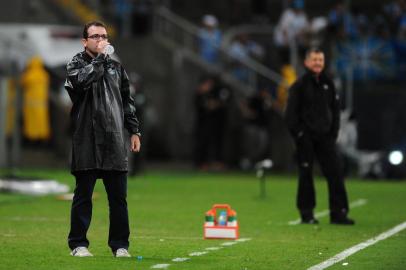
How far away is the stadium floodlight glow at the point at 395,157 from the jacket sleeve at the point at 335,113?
11.8 metres

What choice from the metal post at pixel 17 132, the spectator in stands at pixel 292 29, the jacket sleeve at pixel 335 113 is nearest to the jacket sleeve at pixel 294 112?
the jacket sleeve at pixel 335 113

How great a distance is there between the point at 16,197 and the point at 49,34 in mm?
5505

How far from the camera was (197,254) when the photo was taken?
512 inches

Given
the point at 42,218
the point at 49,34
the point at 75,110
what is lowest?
the point at 42,218

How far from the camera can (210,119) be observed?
33.7 m

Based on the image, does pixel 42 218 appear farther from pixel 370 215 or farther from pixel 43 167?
pixel 43 167

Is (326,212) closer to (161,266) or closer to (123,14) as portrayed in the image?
(161,266)

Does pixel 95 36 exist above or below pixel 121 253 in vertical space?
above

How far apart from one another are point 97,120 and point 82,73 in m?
0.48

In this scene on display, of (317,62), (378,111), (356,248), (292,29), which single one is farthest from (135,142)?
(292,29)

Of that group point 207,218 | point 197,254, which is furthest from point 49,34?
point 197,254

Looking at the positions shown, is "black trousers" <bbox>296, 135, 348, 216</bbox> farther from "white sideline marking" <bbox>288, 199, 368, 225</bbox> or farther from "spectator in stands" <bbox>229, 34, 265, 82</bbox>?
"spectator in stands" <bbox>229, 34, 265, 82</bbox>

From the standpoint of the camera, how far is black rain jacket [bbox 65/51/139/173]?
40.1 feet

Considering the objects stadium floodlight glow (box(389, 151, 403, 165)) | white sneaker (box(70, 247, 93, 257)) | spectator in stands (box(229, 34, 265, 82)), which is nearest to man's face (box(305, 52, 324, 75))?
white sneaker (box(70, 247, 93, 257))
